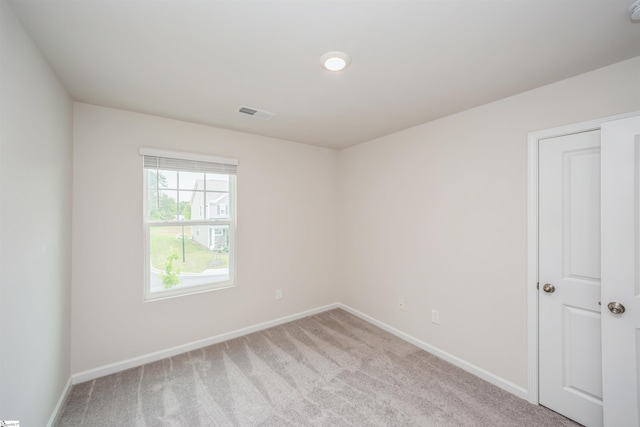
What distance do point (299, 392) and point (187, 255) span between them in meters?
1.81

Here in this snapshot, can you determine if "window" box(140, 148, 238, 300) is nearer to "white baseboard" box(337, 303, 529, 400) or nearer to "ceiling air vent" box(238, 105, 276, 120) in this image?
"ceiling air vent" box(238, 105, 276, 120)

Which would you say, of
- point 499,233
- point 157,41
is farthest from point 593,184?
point 157,41

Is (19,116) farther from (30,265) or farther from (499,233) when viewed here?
(499,233)

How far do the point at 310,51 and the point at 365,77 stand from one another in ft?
1.61

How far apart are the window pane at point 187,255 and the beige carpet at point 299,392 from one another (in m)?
0.78

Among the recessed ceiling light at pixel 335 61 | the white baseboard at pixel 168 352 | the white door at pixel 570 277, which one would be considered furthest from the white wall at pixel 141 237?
the white door at pixel 570 277

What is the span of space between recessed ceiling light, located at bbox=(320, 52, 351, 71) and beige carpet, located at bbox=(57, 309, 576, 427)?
8.08ft

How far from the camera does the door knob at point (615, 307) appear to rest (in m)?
1.65

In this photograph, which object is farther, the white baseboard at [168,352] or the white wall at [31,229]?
the white baseboard at [168,352]

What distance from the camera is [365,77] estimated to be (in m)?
1.93

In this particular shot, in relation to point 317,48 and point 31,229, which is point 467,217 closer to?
point 317,48

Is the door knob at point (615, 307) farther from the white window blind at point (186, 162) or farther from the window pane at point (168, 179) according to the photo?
the window pane at point (168, 179)

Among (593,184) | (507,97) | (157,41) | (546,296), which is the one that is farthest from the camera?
(507,97)

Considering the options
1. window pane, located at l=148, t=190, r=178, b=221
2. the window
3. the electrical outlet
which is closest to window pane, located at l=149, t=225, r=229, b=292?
the window
